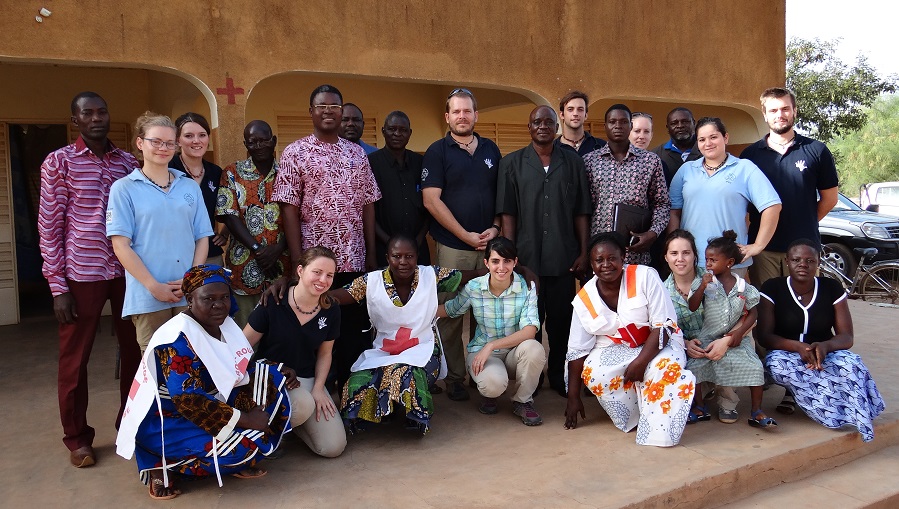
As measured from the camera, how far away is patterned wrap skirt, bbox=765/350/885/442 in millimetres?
3719

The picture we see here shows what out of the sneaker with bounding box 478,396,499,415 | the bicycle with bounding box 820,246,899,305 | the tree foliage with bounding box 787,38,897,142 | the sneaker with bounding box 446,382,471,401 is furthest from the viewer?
the tree foliage with bounding box 787,38,897,142

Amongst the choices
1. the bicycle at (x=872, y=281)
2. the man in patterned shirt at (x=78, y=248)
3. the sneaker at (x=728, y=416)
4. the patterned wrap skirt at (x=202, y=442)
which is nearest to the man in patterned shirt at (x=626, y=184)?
the sneaker at (x=728, y=416)

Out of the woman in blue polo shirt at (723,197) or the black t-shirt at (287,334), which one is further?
the woman in blue polo shirt at (723,197)

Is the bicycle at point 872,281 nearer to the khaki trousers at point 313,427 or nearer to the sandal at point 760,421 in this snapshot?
the sandal at point 760,421

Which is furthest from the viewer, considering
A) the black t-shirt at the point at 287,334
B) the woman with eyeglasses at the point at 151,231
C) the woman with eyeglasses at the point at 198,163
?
the woman with eyeglasses at the point at 198,163

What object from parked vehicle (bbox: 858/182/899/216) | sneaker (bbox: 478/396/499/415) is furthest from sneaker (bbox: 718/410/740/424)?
parked vehicle (bbox: 858/182/899/216)

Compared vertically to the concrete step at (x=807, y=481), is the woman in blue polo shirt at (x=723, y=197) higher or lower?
higher

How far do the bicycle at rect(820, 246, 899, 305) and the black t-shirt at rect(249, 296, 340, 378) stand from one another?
25.4 ft

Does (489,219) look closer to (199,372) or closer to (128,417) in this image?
(199,372)

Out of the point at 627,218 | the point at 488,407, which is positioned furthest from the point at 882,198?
the point at 488,407

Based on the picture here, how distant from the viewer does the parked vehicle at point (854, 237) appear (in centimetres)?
1045

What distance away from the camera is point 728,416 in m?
3.89

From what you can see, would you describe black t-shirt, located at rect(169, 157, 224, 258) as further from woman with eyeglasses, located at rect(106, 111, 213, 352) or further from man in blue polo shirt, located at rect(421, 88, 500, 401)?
man in blue polo shirt, located at rect(421, 88, 500, 401)

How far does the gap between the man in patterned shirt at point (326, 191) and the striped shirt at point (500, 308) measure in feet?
2.31
